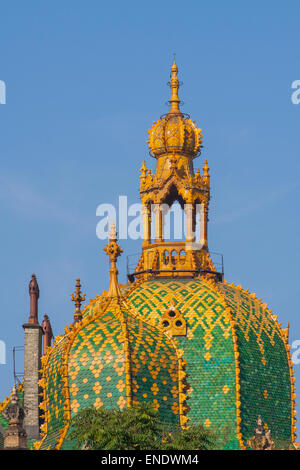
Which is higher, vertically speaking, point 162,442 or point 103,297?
point 103,297

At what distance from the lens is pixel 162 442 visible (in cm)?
9375

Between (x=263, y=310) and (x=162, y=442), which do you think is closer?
(x=162, y=442)

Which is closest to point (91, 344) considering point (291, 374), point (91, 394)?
point (91, 394)

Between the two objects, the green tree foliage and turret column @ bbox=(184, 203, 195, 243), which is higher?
turret column @ bbox=(184, 203, 195, 243)

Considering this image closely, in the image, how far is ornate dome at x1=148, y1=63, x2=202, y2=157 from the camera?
120 meters

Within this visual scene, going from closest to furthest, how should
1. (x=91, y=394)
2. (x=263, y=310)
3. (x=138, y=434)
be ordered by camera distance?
(x=138, y=434) < (x=91, y=394) < (x=263, y=310)

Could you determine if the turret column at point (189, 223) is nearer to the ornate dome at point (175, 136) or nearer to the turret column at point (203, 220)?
the turret column at point (203, 220)

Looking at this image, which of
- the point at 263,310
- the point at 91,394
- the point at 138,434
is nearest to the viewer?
the point at 138,434

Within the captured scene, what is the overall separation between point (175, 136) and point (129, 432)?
29299 mm

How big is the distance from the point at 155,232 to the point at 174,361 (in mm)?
11375

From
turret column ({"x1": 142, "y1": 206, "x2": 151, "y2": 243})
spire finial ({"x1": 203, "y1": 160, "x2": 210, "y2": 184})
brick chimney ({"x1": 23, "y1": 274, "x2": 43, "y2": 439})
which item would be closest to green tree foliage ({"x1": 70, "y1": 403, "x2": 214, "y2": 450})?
brick chimney ({"x1": 23, "y1": 274, "x2": 43, "y2": 439})

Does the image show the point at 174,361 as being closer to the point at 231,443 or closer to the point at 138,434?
Answer: the point at 231,443

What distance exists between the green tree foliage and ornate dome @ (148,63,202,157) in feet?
82.6

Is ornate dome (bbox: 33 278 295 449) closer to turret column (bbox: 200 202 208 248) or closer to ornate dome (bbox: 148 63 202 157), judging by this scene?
turret column (bbox: 200 202 208 248)
